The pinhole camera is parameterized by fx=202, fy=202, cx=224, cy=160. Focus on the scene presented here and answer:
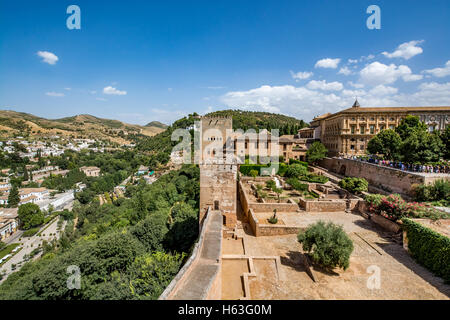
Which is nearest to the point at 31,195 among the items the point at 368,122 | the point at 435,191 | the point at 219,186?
the point at 219,186

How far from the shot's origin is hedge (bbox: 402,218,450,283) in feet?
26.0

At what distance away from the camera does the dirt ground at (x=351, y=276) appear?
23.4 feet

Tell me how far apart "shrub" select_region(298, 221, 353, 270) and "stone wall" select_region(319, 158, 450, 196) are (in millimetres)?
13230

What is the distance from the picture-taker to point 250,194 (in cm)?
2059

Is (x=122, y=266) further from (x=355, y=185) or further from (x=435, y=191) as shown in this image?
(x=435, y=191)

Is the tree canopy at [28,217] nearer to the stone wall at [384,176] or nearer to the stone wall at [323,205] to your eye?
the stone wall at [323,205]

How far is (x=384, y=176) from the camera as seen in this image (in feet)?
66.4

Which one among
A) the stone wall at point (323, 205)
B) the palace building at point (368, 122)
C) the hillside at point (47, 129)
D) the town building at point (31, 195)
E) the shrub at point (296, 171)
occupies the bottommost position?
the town building at point (31, 195)

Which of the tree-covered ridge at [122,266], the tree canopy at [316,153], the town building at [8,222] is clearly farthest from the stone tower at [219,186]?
the town building at [8,222]

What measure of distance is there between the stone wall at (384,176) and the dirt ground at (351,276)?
891 cm

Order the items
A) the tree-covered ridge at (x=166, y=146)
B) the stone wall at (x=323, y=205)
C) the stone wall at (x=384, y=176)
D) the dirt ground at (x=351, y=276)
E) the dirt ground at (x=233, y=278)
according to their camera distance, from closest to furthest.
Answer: the dirt ground at (x=233, y=278) < the dirt ground at (x=351, y=276) < the stone wall at (x=323, y=205) < the stone wall at (x=384, y=176) < the tree-covered ridge at (x=166, y=146)
